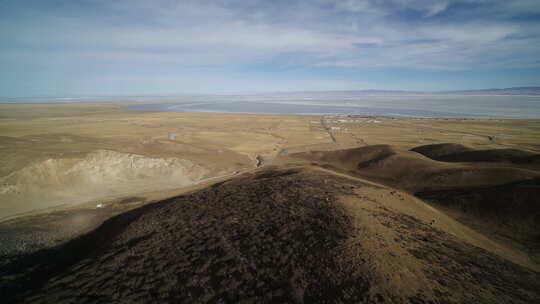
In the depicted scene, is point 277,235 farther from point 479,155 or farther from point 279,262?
point 479,155

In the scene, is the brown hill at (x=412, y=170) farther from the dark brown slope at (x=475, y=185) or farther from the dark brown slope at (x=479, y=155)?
the dark brown slope at (x=479, y=155)

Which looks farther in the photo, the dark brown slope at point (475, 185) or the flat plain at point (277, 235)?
the dark brown slope at point (475, 185)

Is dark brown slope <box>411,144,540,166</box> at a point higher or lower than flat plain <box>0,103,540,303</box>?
higher

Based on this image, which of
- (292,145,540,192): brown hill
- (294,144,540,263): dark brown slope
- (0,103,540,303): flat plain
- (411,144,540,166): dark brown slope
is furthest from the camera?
(411,144,540,166): dark brown slope

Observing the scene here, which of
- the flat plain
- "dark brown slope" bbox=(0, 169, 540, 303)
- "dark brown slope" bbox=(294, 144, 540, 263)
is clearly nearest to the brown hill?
"dark brown slope" bbox=(294, 144, 540, 263)

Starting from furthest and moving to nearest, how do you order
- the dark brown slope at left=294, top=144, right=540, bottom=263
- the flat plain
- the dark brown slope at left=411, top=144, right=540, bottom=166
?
the dark brown slope at left=411, top=144, right=540, bottom=166, the dark brown slope at left=294, top=144, right=540, bottom=263, the flat plain

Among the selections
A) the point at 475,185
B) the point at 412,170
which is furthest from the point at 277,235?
the point at 412,170

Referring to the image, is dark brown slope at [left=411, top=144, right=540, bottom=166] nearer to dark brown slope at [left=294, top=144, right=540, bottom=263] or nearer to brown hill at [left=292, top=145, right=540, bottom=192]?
dark brown slope at [left=294, top=144, right=540, bottom=263]

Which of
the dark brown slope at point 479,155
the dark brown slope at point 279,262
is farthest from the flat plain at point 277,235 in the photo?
the dark brown slope at point 479,155

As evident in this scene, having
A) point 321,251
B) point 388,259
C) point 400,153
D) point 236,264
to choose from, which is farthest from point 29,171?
point 400,153
